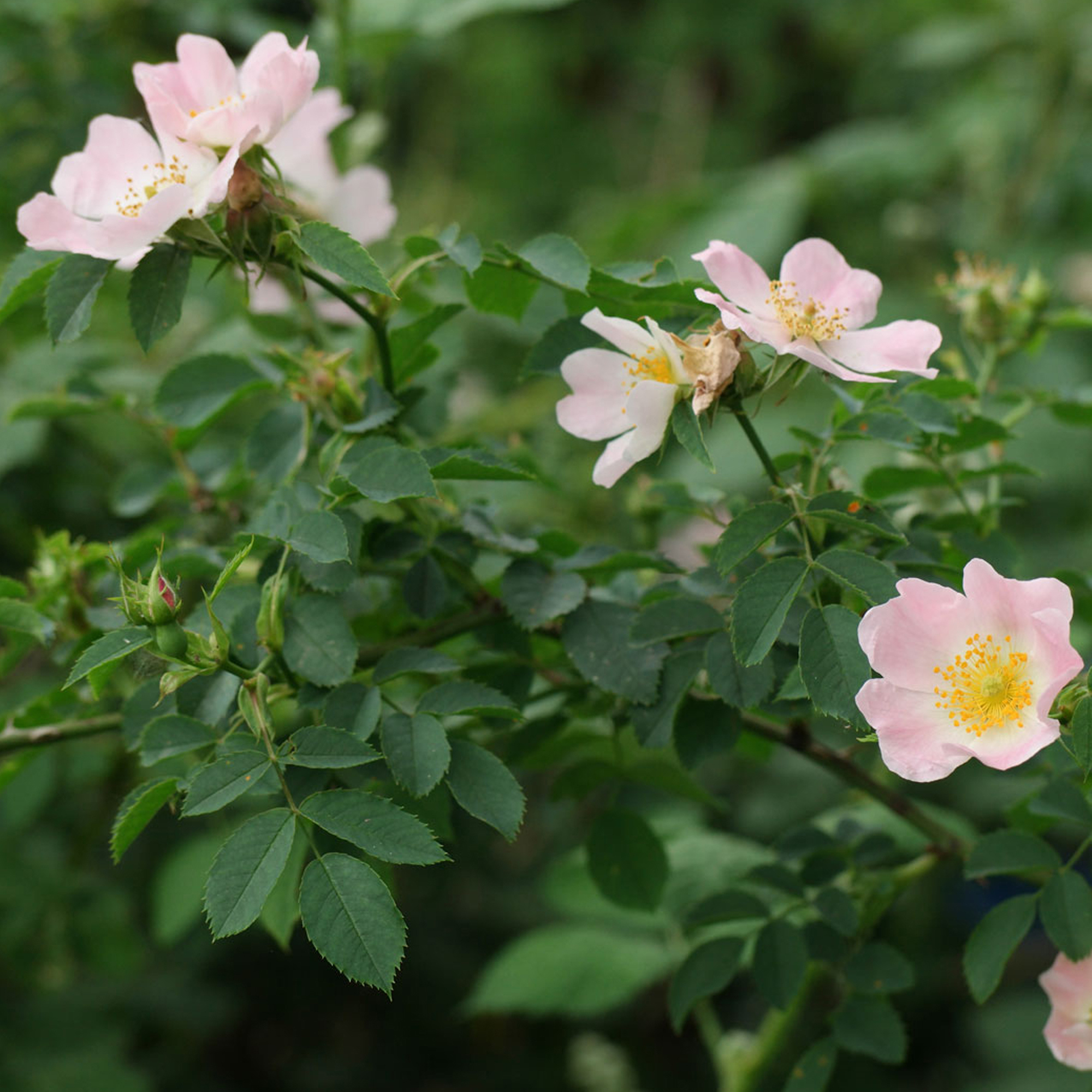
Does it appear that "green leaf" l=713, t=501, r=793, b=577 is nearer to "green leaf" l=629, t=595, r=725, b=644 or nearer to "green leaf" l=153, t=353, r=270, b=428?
"green leaf" l=629, t=595, r=725, b=644

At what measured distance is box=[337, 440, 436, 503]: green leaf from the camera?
0.70 m

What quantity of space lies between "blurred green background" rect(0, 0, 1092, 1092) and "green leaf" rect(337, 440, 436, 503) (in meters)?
0.27

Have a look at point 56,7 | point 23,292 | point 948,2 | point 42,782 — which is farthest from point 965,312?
point 948,2

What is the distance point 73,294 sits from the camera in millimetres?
741

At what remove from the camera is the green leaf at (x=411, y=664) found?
759 millimetres

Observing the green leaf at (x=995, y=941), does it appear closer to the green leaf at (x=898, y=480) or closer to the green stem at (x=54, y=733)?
the green leaf at (x=898, y=480)

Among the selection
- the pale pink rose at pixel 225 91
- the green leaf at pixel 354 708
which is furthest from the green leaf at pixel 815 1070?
the pale pink rose at pixel 225 91

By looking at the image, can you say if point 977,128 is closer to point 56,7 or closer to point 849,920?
point 56,7

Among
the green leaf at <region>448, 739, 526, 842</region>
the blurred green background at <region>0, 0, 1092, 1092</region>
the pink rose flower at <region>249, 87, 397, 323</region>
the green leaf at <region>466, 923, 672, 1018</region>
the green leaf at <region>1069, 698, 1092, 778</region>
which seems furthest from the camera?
the blurred green background at <region>0, 0, 1092, 1092</region>

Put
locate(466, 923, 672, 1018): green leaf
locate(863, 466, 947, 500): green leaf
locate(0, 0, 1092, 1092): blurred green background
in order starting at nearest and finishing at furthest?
locate(863, 466, 947, 500): green leaf
locate(466, 923, 672, 1018): green leaf
locate(0, 0, 1092, 1092): blurred green background

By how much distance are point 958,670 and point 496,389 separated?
1.75 metres

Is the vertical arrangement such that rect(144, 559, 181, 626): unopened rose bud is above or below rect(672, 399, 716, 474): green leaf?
below

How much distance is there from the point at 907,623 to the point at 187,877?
38.8 inches

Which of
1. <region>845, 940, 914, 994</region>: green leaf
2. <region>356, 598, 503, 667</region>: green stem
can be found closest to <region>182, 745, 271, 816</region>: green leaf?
<region>356, 598, 503, 667</region>: green stem
